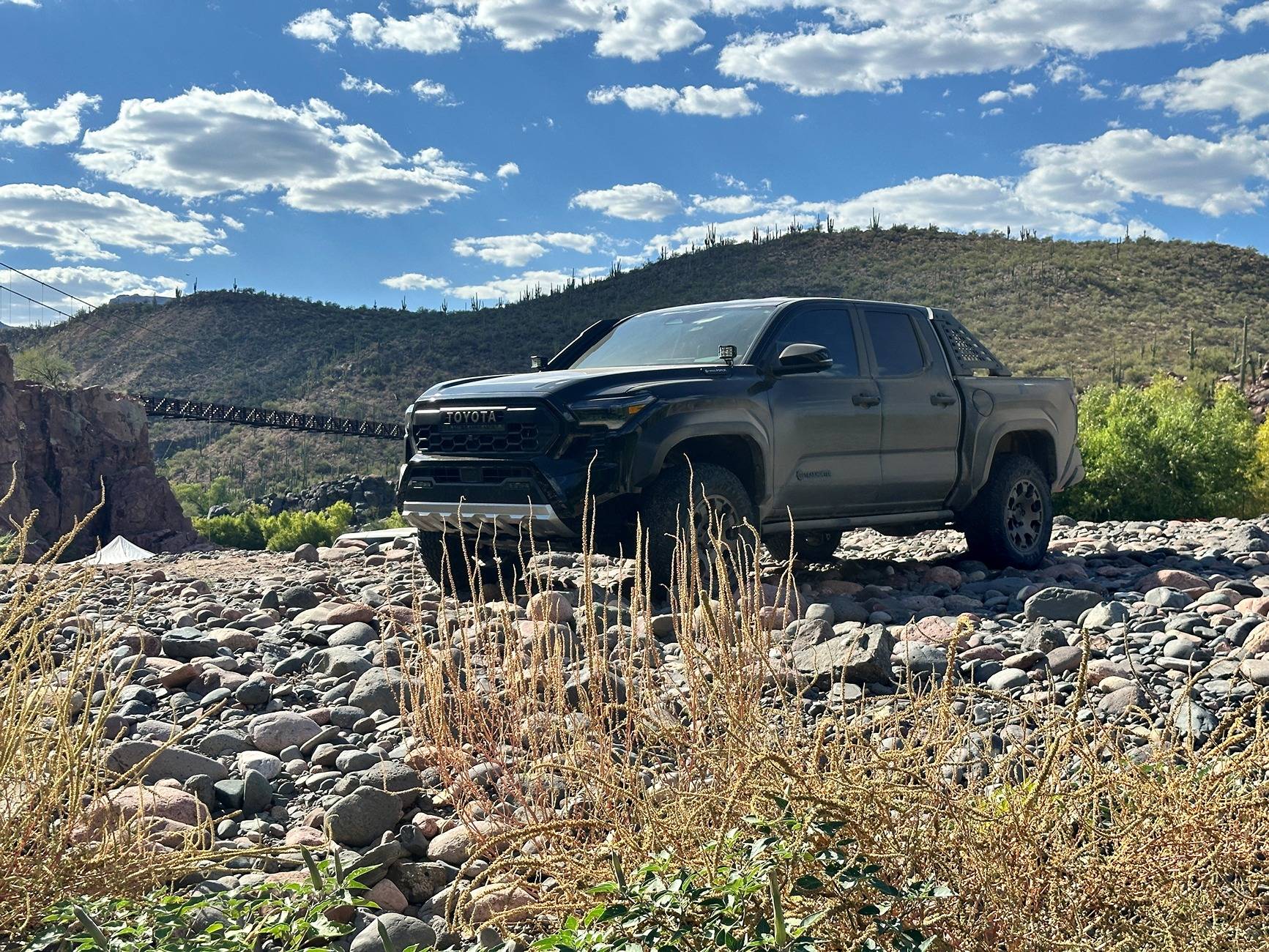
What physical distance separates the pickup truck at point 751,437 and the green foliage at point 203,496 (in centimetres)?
2836

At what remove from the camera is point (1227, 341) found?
4241 centimetres

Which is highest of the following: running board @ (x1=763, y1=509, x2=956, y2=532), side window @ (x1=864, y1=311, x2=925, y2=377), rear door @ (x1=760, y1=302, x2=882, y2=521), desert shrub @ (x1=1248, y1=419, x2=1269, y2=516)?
side window @ (x1=864, y1=311, x2=925, y2=377)

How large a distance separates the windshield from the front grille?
1105 mm

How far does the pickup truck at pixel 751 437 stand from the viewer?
6.53 metres

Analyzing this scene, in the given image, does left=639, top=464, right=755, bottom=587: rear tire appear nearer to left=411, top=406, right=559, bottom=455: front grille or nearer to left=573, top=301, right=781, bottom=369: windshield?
left=411, top=406, right=559, bottom=455: front grille

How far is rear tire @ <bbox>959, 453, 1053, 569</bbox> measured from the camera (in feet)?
29.0

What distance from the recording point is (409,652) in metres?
5.93

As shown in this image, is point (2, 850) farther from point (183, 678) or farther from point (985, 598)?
point (985, 598)

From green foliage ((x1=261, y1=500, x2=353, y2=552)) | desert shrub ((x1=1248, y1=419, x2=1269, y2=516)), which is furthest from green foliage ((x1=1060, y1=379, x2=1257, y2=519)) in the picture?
green foliage ((x1=261, y1=500, x2=353, y2=552))

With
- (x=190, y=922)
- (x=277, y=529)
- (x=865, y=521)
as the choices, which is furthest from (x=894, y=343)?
(x=277, y=529)

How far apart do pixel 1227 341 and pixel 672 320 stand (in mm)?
40480

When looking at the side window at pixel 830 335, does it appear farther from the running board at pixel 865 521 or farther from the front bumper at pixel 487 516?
the front bumper at pixel 487 516

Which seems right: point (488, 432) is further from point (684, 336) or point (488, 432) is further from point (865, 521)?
point (865, 521)

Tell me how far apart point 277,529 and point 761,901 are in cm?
2258
